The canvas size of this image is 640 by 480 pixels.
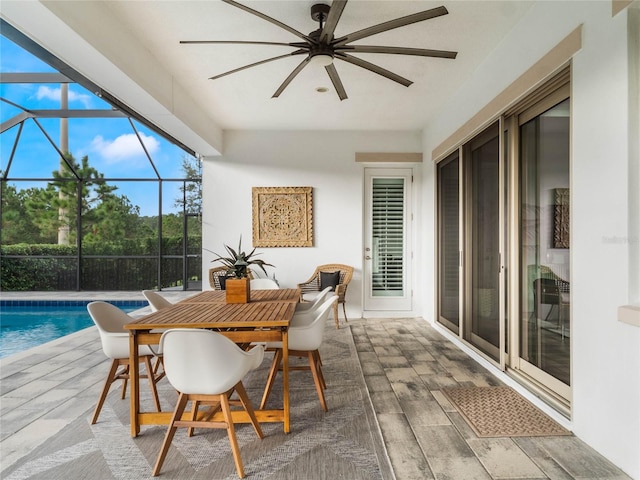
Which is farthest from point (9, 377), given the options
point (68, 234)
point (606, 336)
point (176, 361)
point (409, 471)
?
point (68, 234)

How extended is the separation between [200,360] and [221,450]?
636mm

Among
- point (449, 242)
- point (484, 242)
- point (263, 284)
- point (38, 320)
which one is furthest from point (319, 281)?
point (38, 320)

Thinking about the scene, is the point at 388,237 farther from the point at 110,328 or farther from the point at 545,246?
the point at 110,328

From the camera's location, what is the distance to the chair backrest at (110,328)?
2533 millimetres

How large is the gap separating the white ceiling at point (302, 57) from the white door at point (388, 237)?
37.3 inches

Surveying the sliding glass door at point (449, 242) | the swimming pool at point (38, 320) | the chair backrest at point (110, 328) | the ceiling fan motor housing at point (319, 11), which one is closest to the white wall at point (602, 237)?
the ceiling fan motor housing at point (319, 11)

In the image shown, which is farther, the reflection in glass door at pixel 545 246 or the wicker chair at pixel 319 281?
the wicker chair at pixel 319 281

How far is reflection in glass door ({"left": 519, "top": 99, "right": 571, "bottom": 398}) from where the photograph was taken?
261 centimetres

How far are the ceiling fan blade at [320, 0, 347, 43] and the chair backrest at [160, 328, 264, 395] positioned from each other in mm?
1853

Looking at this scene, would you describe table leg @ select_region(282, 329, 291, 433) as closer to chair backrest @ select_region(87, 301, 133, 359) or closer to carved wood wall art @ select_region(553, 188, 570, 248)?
chair backrest @ select_region(87, 301, 133, 359)

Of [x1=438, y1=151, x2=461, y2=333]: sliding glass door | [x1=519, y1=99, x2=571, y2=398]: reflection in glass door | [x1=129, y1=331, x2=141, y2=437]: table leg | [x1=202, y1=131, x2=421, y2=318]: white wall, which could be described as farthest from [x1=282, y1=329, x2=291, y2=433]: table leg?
[x1=202, y1=131, x2=421, y2=318]: white wall

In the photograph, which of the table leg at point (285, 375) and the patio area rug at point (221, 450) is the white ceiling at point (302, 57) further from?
the patio area rug at point (221, 450)

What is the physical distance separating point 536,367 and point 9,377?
4442 millimetres

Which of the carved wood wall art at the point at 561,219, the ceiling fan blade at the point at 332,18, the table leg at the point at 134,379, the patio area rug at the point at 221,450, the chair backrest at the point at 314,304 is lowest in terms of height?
Result: the patio area rug at the point at 221,450
